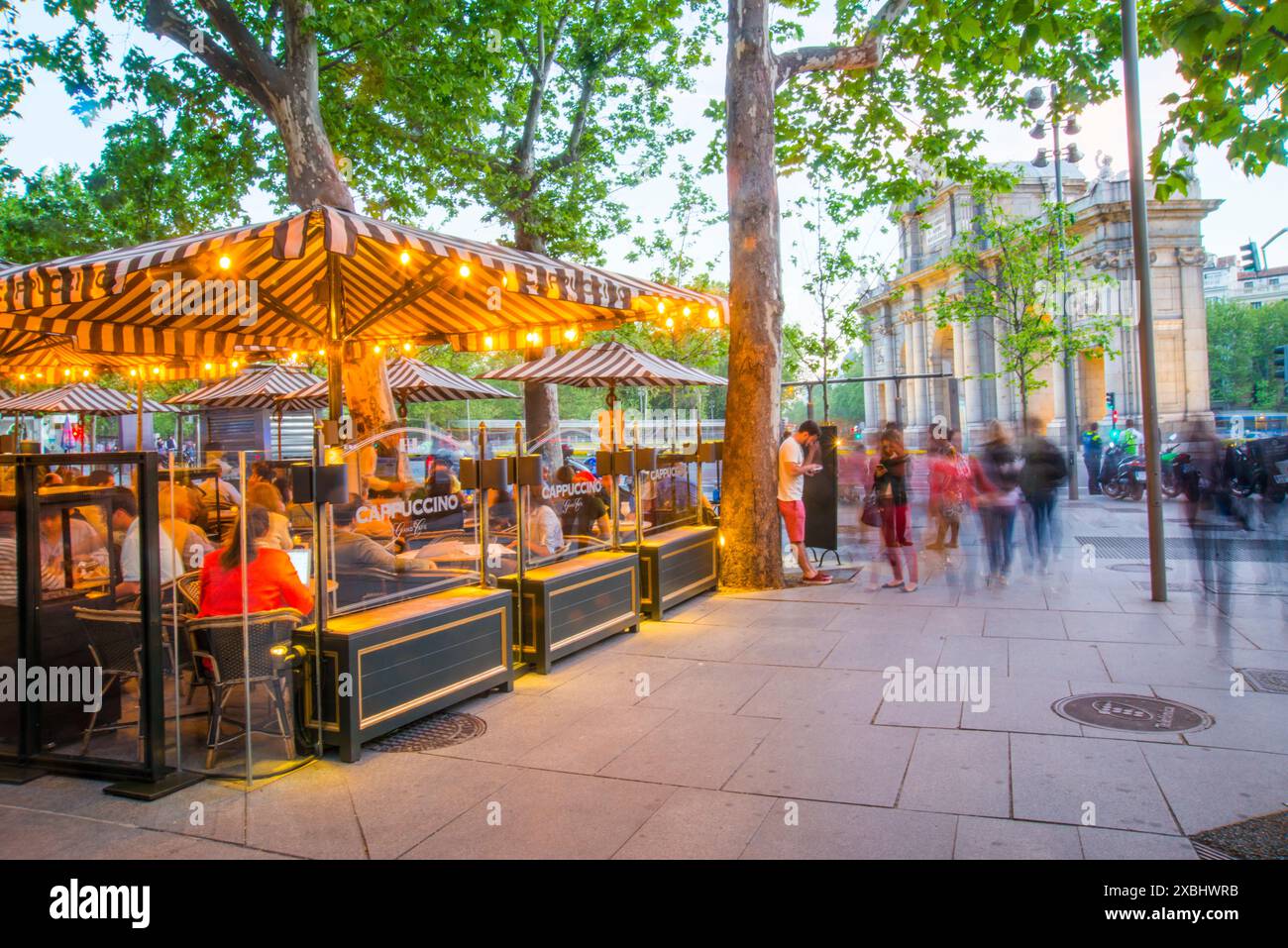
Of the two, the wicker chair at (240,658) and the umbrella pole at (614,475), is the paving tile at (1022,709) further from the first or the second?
the wicker chair at (240,658)

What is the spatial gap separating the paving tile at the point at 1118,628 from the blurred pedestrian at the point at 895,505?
2.16 m

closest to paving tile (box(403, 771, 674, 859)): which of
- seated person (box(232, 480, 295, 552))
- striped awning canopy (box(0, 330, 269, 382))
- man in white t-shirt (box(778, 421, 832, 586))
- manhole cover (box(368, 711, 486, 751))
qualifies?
manhole cover (box(368, 711, 486, 751))

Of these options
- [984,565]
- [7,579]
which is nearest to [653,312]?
[984,565]

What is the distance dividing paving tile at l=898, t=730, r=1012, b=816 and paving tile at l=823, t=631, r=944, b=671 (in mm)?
1771

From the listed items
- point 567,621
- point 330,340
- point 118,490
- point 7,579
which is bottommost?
point 567,621

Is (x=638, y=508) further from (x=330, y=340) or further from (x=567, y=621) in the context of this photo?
(x=330, y=340)

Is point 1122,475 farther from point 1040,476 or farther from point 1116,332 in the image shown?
point 1116,332

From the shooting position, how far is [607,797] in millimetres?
4824

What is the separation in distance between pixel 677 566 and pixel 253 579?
215 inches

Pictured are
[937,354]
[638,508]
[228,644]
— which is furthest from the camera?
[937,354]

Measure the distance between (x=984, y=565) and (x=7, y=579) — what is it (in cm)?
1105

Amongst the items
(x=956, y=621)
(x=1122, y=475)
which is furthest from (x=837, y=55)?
(x=1122, y=475)

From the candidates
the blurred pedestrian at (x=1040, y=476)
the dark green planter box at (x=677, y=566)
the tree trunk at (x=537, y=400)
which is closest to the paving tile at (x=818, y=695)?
the dark green planter box at (x=677, y=566)

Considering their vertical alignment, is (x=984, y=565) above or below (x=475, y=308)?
below
